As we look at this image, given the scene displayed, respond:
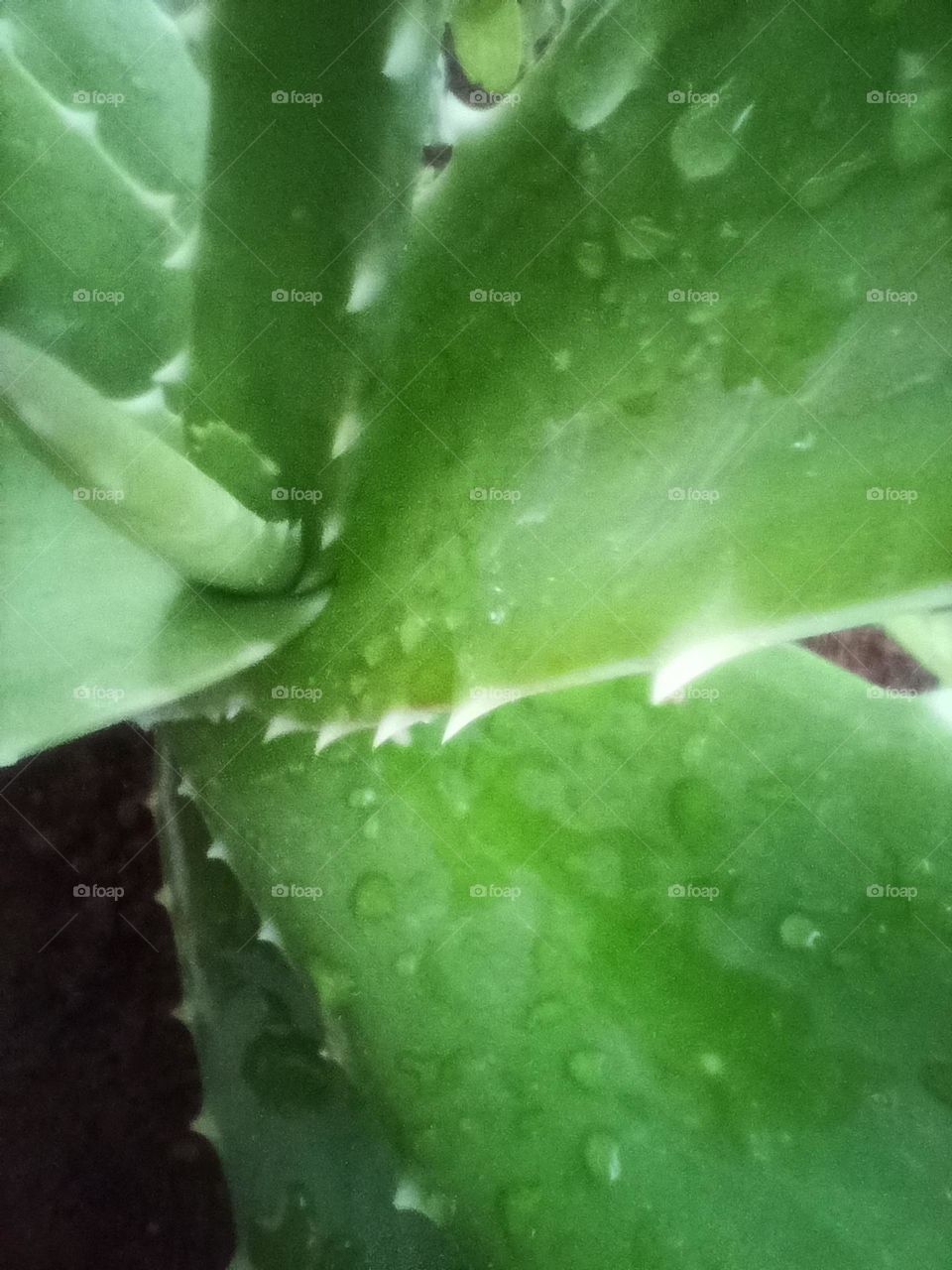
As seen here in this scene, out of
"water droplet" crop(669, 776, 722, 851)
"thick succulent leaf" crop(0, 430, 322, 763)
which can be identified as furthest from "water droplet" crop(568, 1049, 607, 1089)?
"thick succulent leaf" crop(0, 430, 322, 763)

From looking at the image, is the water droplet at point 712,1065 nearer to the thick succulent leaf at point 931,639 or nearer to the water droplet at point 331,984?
the water droplet at point 331,984

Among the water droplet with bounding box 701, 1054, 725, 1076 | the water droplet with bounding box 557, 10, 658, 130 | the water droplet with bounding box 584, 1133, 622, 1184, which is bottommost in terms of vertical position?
the water droplet with bounding box 584, 1133, 622, 1184

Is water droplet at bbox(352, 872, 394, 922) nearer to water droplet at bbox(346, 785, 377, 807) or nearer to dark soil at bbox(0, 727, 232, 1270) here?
water droplet at bbox(346, 785, 377, 807)

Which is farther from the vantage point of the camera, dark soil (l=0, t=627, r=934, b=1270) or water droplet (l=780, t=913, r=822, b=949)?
dark soil (l=0, t=627, r=934, b=1270)

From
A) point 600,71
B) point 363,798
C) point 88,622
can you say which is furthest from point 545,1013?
point 600,71

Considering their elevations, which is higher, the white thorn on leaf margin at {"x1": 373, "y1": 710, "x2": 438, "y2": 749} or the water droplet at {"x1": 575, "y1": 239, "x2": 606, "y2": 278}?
the water droplet at {"x1": 575, "y1": 239, "x2": 606, "y2": 278}

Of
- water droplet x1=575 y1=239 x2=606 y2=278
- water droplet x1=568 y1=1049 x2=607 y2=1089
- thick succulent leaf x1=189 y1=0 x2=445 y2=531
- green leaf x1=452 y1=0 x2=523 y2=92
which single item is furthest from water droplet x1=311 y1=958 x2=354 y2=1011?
green leaf x1=452 y1=0 x2=523 y2=92

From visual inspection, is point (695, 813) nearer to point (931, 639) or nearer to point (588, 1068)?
point (588, 1068)
